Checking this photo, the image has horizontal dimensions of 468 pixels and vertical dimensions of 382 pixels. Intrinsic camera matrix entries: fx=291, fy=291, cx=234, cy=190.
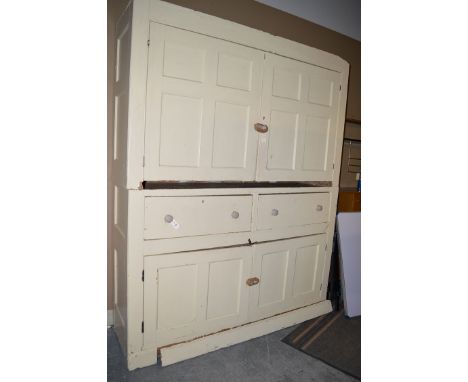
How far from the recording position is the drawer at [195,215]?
1.66 m

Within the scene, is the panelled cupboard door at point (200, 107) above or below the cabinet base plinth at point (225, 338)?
above

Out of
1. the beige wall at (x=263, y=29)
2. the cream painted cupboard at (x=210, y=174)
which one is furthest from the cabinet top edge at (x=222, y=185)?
the beige wall at (x=263, y=29)

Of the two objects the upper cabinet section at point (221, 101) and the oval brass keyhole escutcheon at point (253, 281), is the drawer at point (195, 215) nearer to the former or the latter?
the upper cabinet section at point (221, 101)

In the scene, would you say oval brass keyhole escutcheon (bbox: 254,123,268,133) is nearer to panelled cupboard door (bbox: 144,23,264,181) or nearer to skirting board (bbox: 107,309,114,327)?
panelled cupboard door (bbox: 144,23,264,181)

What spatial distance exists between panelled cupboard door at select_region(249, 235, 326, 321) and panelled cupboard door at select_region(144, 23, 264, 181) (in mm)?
630

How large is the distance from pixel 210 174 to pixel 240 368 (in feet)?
4.02

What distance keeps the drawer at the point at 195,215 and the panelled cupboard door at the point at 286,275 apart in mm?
292

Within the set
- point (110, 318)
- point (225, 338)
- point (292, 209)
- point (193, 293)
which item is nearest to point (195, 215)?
point (193, 293)

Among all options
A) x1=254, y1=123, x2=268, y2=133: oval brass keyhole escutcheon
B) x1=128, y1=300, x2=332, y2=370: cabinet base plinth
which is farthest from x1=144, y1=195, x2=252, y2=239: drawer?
x1=128, y1=300, x2=332, y2=370: cabinet base plinth

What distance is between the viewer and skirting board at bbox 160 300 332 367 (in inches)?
71.1

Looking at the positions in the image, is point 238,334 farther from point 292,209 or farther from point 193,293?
point 292,209
